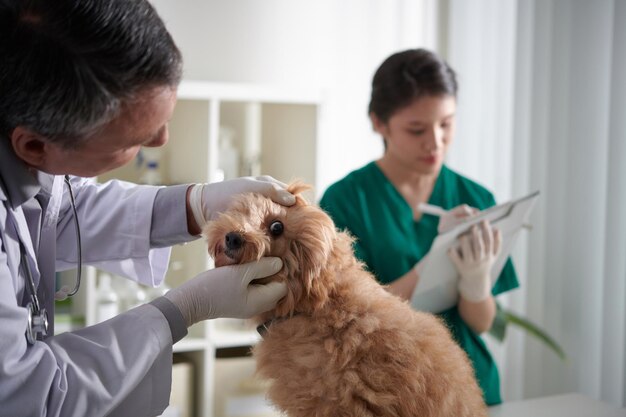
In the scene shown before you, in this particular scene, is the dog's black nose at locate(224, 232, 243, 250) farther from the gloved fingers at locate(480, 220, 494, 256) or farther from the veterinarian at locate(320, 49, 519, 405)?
the gloved fingers at locate(480, 220, 494, 256)

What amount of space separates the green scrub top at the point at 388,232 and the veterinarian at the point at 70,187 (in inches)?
29.8

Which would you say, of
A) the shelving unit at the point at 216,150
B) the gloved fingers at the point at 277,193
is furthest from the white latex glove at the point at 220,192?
the shelving unit at the point at 216,150

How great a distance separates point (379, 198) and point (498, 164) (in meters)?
1.22

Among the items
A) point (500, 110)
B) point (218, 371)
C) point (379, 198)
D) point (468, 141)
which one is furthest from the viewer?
point (468, 141)

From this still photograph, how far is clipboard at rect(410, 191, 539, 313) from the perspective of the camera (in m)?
1.83

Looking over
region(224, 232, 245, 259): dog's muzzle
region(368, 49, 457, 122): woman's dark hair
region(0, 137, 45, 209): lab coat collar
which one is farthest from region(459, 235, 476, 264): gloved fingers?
region(0, 137, 45, 209): lab coat collar

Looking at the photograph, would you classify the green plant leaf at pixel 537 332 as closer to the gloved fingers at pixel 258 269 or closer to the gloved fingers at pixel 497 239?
the gloved fingers at pixel 497 239

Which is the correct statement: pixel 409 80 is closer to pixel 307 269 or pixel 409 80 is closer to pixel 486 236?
pixel 486 236

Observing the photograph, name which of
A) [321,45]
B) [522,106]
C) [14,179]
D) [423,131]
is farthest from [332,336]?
[321,45]

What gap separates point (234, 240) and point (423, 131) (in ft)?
3.50

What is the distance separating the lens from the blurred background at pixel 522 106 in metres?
2.47

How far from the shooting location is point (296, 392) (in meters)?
1.03

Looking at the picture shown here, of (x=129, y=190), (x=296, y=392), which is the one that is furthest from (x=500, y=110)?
(x=296, y=392)

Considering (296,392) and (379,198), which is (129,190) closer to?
(296,392)
